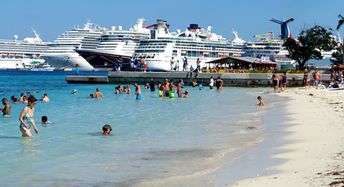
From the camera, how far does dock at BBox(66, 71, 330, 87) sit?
4946cm

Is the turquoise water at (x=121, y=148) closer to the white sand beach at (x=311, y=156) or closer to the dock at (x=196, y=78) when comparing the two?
the white sand beach at (x=311, y=156)

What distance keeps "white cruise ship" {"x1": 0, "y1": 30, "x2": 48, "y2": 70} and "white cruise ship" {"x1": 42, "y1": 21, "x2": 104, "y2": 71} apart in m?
14.9

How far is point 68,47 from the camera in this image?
13512 cm

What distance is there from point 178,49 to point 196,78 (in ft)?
172

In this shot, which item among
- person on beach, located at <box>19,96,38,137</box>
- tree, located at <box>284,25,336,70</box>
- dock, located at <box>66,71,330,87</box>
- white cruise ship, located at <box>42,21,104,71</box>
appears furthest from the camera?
white cruise ship, located at <box>42,21,104,71</box>

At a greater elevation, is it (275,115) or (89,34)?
(89,34)

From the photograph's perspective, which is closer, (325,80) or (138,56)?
(325,80)

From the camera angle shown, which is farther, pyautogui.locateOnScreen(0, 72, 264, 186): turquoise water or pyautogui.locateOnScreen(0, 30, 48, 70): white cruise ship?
pyautogui.locateOnScreen(0, 30, 48, 70): white cruise ship

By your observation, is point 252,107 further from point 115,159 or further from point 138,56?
point 138,56

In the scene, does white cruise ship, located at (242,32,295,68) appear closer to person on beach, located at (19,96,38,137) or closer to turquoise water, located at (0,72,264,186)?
turquoise water, located at (0,72,264,186)

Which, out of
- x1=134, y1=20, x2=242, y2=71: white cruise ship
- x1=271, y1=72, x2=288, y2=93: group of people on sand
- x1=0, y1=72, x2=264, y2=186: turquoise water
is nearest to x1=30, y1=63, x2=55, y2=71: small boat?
x1=134, y1=20, x2=242, y2=71: white cruise ship

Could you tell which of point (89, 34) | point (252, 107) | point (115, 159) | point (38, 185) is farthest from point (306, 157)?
point (89, 34)

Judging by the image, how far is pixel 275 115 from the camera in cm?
2156

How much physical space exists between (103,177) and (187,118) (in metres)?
12.0
